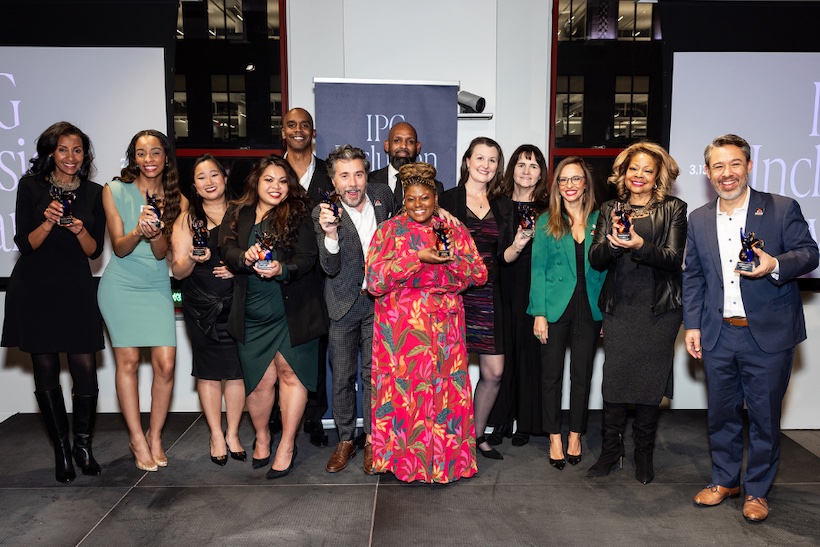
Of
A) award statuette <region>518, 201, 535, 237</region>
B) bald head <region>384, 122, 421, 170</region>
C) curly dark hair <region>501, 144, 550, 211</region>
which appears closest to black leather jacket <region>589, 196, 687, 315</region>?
award statuette <region>518, 201, 535, 237</region>

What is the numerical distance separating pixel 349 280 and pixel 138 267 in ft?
3.94

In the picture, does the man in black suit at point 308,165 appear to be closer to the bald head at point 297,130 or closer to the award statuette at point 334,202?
the bald head at point 297,130

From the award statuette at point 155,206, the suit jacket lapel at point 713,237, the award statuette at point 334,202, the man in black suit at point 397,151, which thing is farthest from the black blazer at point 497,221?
the award statuette at point 155,206

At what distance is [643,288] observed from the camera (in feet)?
11.6

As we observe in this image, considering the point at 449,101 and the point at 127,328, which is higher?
the point at 449,101

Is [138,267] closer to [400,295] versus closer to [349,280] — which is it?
[349,280]

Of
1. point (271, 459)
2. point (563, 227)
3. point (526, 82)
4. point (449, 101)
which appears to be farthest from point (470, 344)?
point (526, 82)

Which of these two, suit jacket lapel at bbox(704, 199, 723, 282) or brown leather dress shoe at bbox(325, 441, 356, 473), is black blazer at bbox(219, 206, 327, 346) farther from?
suit jacket lapel at bbox(704, 199, 723, 282)

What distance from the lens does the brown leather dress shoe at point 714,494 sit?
336 centimetres

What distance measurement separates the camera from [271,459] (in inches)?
158

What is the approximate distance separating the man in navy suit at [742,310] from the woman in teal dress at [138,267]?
2.86m

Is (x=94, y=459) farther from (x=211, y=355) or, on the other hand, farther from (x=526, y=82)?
(x=526, y=82)

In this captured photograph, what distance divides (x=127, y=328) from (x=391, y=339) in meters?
1.52

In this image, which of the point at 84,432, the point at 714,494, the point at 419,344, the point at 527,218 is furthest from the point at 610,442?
the point at 84,432
